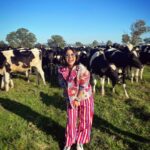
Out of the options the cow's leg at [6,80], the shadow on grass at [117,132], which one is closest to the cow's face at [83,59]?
the cow's leg at [6,80]

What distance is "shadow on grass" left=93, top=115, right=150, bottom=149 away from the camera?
19.9 ft

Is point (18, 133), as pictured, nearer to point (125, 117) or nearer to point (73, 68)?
point (73, 68)

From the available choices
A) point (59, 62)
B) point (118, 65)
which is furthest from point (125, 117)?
point (59, 62)

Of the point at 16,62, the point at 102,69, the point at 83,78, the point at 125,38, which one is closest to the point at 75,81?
the point at 83,78

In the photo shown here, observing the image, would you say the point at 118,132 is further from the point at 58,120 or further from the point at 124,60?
the point at 124,60

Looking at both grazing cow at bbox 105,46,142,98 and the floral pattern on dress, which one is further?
grazing cow at bbox 105,46,142,98

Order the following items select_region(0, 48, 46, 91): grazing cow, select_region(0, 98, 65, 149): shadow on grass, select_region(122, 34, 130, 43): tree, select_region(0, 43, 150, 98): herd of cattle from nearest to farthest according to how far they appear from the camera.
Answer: select_region(0, 98, 65, 149): shadow on grass, select_region(0, 43, 150, 98): herd of cattle, select_region(0, 48, 46, 91): grazing cow, select_region(122, 34, 130, 43): tree

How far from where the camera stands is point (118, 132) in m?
6.65

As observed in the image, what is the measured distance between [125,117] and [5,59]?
650cm

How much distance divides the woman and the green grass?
514 millimetres

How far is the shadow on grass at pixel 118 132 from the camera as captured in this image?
19.9 feet

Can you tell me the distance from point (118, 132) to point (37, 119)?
2.32 metres

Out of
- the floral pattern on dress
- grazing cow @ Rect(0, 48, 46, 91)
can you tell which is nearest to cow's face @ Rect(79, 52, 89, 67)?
grazing cow @ Rect(0, 48, 46, 91)

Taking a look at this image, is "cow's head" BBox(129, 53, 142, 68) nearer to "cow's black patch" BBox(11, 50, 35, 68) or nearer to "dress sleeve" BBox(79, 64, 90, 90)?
"cow's black patch" BBox(11, 50, 35, 68)
